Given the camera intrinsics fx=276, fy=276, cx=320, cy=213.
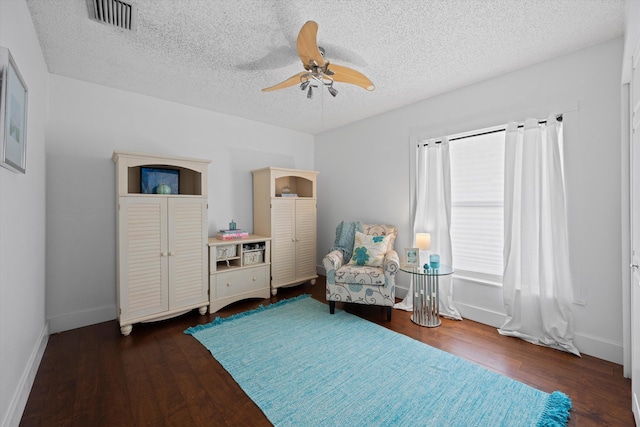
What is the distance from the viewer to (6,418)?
1432 millimetres

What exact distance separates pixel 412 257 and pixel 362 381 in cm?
145

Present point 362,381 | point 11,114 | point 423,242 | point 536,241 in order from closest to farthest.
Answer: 1. point 11,114
2. point 362,381
3. point 536,241
4. point 423,242

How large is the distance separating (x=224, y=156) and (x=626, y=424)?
426 centimetres

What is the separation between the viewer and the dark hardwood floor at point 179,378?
5.25 feet

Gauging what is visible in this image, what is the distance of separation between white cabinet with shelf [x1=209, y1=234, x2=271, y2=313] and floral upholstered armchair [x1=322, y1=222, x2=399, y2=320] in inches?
37.0

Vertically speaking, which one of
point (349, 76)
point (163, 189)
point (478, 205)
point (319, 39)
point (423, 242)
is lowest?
point (423, 242)

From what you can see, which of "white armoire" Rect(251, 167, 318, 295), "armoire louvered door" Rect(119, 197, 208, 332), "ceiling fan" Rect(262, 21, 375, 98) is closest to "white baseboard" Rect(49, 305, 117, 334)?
"armoire louvered door" Rect(119, 197, 208, 332)

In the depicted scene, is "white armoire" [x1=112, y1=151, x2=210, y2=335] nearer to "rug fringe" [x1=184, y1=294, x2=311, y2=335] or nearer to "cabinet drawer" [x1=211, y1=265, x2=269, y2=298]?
"cabinet drawer" [x1=211, y1=265, x2=269, y2=298]

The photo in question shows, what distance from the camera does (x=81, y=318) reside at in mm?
2785

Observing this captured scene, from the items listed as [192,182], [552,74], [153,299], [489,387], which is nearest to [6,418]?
[153,299]

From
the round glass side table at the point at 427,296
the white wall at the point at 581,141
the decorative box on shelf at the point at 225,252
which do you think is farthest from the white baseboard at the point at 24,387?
the white wall at the point at 581,141

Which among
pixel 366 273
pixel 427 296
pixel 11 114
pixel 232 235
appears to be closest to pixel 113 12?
pixel 11 114

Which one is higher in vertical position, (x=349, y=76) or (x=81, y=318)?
(x=349, y=76)

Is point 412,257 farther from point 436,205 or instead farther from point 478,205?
point 478,205
